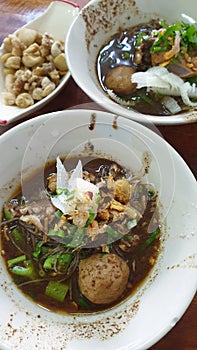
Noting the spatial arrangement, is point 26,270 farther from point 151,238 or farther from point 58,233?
point 151,238


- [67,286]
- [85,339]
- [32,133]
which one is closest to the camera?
[85,339]

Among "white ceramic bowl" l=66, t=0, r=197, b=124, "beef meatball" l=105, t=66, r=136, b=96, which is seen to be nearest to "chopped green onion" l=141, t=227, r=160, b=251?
"white ceramic bowl" l=66, t=0, r=197, b=124

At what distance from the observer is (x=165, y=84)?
1.94m

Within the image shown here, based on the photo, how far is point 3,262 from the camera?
5.13 feet

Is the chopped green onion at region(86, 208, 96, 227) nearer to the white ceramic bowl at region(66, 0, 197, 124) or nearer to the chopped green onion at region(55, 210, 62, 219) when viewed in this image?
the chopped green onion at region(55, 210, 62, 219)

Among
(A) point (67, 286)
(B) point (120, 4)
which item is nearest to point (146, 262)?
(A) point (67, 286)

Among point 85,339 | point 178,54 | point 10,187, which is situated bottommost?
point 85,339

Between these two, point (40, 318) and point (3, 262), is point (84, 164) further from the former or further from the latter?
point (40, 318)

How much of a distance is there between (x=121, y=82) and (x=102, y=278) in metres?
0.87

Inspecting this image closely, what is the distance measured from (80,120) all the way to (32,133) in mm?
161

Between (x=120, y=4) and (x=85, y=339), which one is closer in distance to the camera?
(x=85, y=339)

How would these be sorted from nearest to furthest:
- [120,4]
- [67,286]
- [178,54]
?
1. [67,286]
2. [178,54]
3. [120,4]

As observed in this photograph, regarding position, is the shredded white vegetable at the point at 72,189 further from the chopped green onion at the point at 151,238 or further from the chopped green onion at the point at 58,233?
the chopped green onion at the point at 151,238

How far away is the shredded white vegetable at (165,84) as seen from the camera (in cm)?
193
